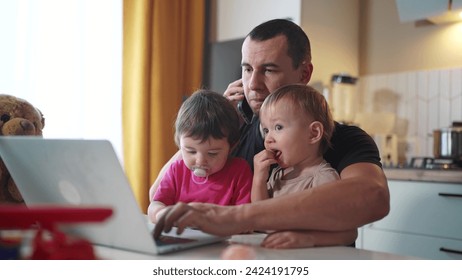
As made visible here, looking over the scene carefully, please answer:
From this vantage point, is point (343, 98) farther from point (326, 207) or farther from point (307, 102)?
point (326, 207)

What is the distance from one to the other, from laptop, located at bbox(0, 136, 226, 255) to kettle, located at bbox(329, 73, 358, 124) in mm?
1907

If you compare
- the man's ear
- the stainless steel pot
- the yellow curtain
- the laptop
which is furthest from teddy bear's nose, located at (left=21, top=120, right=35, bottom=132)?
the stainless steel pot

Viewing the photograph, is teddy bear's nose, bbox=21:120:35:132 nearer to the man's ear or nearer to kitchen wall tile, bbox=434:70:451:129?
the man's ear

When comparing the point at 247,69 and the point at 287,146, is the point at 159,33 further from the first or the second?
the point at 287,146

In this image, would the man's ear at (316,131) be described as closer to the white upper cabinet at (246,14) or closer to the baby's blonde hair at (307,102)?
the baby's blonde hair at (307,102)

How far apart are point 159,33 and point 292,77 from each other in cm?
137

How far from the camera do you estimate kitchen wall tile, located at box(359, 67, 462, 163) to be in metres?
2.47

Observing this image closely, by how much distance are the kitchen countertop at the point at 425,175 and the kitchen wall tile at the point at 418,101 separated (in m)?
0.59

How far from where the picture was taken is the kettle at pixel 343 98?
8.35ft

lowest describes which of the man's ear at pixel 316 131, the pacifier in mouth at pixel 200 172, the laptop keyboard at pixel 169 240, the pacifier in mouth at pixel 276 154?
the laptop keyboard at pixel 169 240

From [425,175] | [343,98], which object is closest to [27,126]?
[425,175]

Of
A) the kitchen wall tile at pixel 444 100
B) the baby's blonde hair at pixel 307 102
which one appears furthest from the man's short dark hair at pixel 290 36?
the kitchen wall tile at pixel 444 100

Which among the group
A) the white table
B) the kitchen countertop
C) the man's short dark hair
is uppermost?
the man's short dark hair

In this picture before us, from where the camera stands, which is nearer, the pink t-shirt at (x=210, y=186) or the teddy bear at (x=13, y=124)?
the teddy bear at (x=13, y=124)
